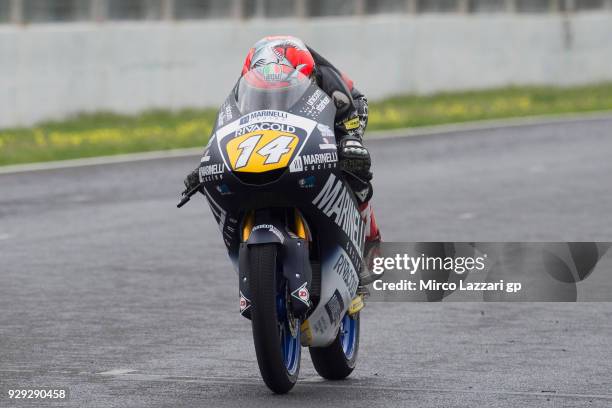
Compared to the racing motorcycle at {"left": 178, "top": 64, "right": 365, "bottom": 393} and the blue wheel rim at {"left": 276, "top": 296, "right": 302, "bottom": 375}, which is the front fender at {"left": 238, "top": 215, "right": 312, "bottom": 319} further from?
the blue wheel rim at {"left": 276, "top": 296, "right": 302, "bottom": 375}

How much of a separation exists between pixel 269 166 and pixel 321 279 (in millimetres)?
726

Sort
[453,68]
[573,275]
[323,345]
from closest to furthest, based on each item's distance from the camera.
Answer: [323,345] → [573,275] → [453,68]

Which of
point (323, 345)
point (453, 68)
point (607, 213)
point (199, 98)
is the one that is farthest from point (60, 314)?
point (453, 68)

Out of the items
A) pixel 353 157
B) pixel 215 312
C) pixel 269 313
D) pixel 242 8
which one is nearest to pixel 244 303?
pixel 269 313

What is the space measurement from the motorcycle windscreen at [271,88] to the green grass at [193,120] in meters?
12.8

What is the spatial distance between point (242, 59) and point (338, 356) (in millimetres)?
18566

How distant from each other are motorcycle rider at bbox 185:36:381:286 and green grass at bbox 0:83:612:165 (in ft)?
40.9

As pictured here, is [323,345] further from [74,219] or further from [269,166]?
[74,219]

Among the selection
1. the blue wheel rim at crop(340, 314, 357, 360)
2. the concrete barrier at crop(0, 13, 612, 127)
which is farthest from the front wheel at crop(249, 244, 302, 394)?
the concrete barrier at crop(0, 13, 612, 127)

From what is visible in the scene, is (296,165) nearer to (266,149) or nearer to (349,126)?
(266,149)

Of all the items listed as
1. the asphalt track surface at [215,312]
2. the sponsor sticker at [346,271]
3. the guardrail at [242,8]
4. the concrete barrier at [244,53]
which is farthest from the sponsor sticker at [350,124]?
the guardrail at [242,8]

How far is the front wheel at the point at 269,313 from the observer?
7.16 metres

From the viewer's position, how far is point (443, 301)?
35.9ft

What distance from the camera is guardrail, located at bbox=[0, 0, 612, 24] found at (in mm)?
23578
